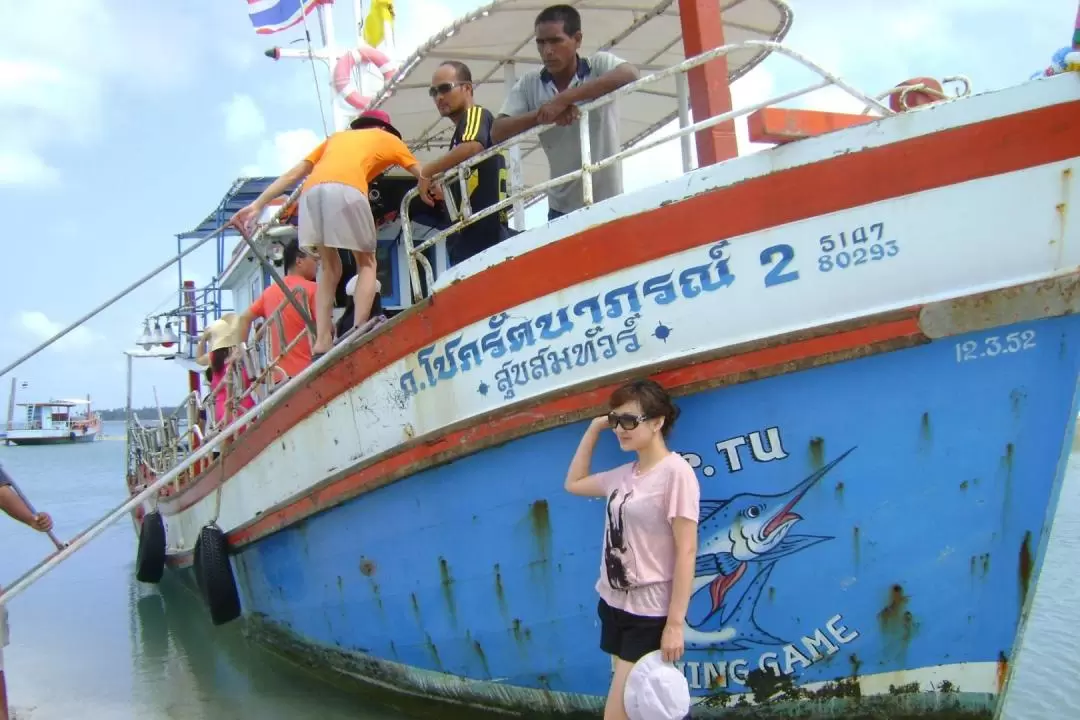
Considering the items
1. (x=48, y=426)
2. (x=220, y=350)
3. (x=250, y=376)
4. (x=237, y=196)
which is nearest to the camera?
(x=250, y=376)

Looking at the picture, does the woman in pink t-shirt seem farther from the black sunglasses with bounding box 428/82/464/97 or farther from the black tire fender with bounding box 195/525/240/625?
the black tire fender with bounding box 195/525/240/625

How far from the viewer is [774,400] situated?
3188 mm

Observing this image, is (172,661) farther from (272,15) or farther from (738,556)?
(272,15)

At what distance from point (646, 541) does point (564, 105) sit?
6.09 feet

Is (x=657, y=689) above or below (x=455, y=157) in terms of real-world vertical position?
below

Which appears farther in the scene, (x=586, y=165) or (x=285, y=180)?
(x=285, y=180)

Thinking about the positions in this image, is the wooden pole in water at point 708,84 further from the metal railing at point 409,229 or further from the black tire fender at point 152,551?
the black tire fender at point 152,551

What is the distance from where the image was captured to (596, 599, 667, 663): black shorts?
9.53 feet

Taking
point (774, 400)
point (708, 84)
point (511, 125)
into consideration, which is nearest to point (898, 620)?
point (774, 400)

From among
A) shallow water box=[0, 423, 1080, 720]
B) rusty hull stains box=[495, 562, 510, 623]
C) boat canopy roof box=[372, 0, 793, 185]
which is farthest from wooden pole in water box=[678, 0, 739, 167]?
shallow water box=[0, 423, 1080, 720]

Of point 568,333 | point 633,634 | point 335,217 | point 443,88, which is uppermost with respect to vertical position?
point 443,88

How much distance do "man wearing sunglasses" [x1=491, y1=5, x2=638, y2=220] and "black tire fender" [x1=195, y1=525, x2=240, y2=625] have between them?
3194 millimetres

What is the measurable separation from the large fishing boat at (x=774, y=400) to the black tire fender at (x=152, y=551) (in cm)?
433

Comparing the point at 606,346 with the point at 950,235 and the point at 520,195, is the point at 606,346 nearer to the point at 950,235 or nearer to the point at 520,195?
the point at 520,195
